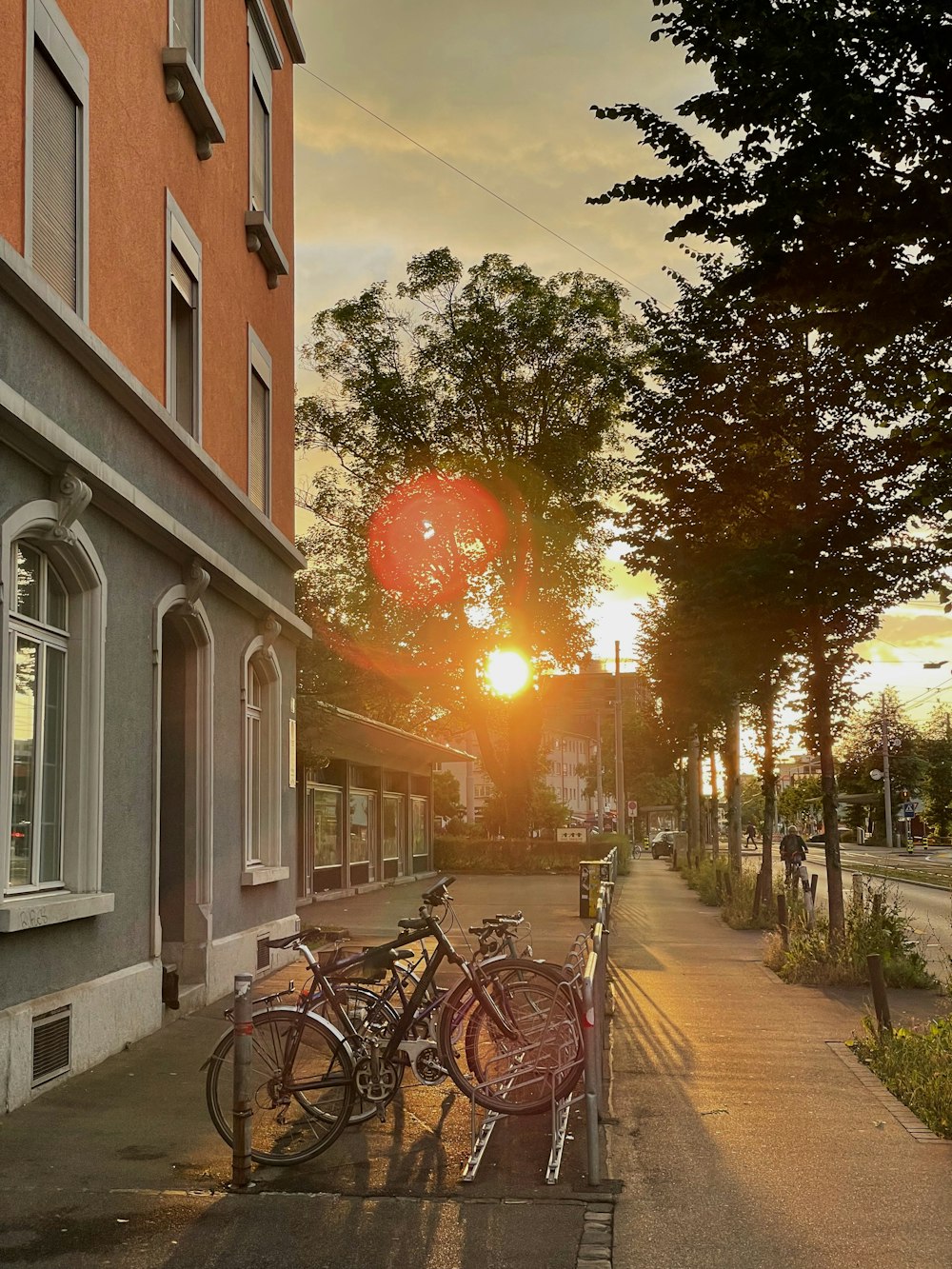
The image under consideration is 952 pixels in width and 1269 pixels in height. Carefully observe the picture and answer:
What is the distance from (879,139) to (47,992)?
22.3 ft

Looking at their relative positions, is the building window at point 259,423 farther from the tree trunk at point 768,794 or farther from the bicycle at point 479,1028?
the tree trunk at point 768,794

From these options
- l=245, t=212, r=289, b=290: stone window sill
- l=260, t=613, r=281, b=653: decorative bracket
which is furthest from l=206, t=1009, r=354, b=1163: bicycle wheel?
l=245, t=212, r=289, b=290: stone window sill

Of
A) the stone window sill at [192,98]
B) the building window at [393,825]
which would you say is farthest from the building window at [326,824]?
the stone window sill at [192,98]

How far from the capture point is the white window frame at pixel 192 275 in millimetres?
11609

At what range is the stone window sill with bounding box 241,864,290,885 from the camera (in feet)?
44.4

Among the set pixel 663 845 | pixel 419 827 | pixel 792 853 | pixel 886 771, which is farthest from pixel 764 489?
pixel 886 771

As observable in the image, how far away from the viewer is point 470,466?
3894 centimetres

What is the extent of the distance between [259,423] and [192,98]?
435 centimetres

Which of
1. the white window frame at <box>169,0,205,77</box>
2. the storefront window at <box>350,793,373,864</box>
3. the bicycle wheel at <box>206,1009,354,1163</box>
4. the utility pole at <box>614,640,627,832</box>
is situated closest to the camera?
the bicycle wheel at <box>206,1009,354,1163</box>

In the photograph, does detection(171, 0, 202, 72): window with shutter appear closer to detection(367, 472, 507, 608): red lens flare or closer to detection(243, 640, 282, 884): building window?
detection(243, 640, 282, 884): building window

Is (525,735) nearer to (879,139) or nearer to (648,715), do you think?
(648,715)

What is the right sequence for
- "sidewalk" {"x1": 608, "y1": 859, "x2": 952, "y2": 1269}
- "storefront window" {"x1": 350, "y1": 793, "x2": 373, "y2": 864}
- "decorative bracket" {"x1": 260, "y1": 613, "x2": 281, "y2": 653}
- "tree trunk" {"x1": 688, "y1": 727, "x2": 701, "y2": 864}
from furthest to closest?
"tree trunk" {"x1": 688, "y1": 727, "x2": 701, "y2": 864} < "storefront window" {"x1": 350, "y1": 793, "x2": 373, "y2": 864} < "decorative bracket" {"x1": 260, "y1": 613, "x2": 281, "y2": 653} < "sidewalk" {"x1": 608, "y1": 859, "x2": 952, "y2": 1269}

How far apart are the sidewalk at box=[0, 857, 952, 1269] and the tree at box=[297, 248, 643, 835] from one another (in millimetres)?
29336

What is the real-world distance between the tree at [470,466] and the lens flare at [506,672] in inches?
19.0
